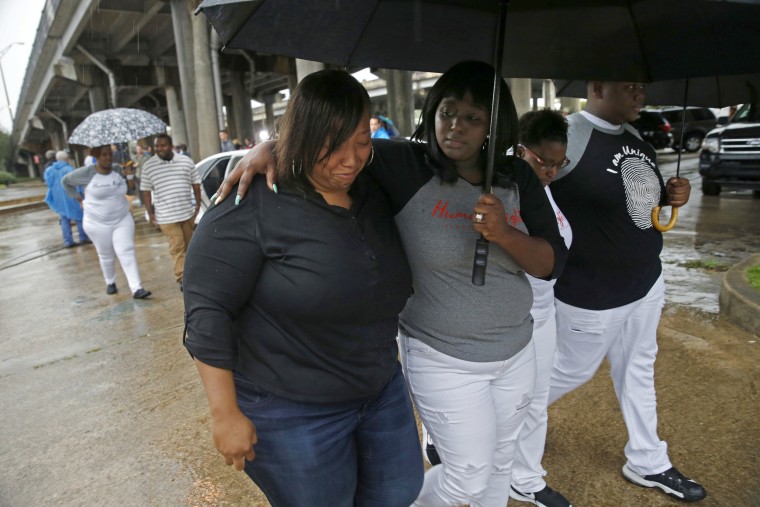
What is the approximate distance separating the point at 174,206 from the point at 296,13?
5019mm

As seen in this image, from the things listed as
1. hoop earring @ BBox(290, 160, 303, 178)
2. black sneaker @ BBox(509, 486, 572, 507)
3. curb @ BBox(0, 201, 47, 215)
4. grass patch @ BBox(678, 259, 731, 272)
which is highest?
hoop earring @ BBox(290, 160, 303, 178)

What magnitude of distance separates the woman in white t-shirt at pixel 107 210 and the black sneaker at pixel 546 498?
5.25m

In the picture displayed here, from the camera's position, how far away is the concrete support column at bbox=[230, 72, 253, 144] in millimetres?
29344

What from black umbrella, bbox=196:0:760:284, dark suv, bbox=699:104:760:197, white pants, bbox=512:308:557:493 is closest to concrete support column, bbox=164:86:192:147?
dark suv, bbox=699:104:760:197

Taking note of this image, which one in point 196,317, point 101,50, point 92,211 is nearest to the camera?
point 196,317

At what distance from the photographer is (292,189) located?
1.56m

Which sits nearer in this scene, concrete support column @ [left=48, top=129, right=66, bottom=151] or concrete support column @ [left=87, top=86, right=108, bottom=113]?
concrete support column @ [left=87, top=86, right=108, bottom=113]

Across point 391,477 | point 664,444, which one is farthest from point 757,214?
point 391,477

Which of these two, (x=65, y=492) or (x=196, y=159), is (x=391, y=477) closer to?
(x=65, y=492)

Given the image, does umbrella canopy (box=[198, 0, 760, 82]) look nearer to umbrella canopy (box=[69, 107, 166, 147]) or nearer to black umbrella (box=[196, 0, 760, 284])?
black umbrella (box=[196, 0, 760, 284])

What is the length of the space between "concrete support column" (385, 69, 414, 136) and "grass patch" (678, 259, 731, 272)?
15889mm

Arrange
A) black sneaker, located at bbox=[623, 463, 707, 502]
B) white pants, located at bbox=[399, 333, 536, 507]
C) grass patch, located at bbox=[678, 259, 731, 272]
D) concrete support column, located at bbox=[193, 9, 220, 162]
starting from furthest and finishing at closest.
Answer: concrete support column, located at bbox=[193, 9, 220, 162], grass patch, located at bbox=[678, 259, 731, 272], black sneaker, located at bbox=[623, 463, 707, 502], white pants, located at bbox=[399, 333, 536, 507]

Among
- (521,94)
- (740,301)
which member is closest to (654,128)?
(521,94)

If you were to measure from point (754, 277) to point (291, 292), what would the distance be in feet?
14.9
